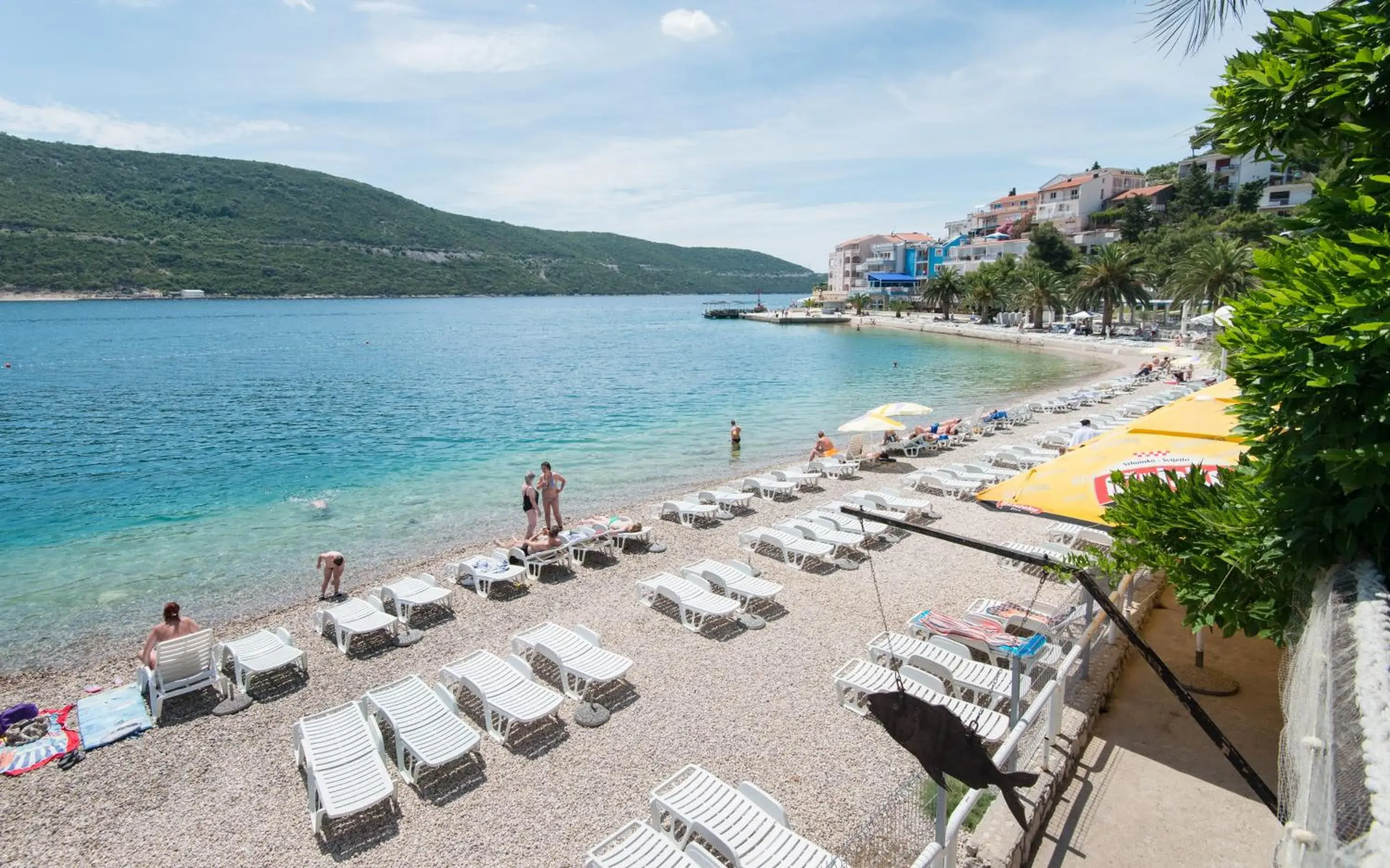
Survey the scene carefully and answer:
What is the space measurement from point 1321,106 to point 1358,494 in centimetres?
219

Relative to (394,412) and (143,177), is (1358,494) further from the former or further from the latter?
(143,177)

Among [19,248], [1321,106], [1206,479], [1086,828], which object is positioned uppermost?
[19,248]

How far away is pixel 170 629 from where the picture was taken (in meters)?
8.67

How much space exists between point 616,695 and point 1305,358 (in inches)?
274

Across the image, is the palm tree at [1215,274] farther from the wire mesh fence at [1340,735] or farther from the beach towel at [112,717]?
the beach towel at [112,717]

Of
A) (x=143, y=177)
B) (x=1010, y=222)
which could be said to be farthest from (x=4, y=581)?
(x=143, y=177)

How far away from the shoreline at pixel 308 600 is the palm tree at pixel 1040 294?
190 feet

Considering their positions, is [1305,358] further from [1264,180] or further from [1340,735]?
[1264,180]

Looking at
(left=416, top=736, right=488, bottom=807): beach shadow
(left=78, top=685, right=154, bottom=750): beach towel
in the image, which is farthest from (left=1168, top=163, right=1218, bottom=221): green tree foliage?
(left=78, top=685, right=154, bottom=750): beach towel

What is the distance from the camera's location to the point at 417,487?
20172 millimetres

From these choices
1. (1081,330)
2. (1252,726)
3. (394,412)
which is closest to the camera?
(1252,726)

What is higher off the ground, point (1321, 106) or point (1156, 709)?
point (1321, 106)

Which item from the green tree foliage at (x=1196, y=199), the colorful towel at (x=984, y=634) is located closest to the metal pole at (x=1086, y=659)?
the colorful towel at (x=984, y=634)

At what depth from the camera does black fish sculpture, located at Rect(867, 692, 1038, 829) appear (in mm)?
3262
